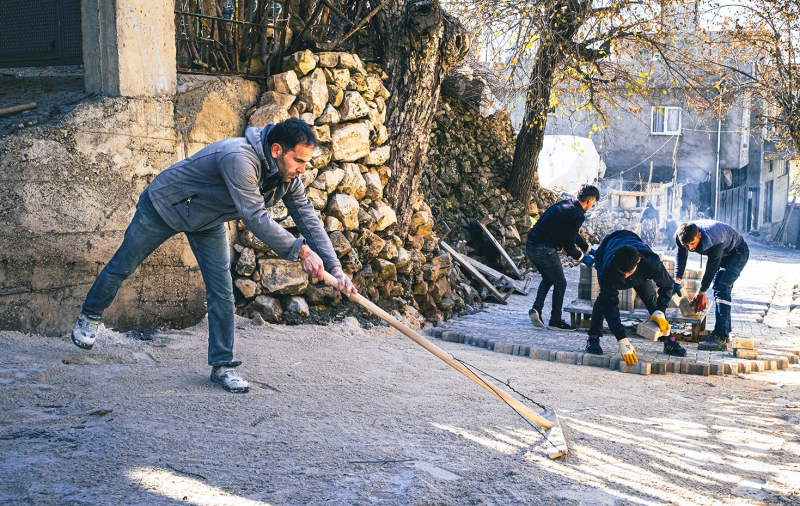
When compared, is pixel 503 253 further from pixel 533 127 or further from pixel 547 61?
pixel 547 61

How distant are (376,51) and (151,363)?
445 cm

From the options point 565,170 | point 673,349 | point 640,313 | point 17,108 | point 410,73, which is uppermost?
point 410,73

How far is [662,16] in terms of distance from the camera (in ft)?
35.4

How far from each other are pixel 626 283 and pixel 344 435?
3597 millimetres

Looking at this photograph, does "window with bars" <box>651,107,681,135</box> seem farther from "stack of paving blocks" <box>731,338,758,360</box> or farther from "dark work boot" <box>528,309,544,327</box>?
"stack of paving blocks" <box>731,338,758,360</box>

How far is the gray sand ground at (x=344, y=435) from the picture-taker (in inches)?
110

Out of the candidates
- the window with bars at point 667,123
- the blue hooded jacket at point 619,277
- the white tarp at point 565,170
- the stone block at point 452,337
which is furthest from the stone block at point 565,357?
the window with bars at point 667,123

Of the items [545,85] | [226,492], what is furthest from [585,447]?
[545,85]

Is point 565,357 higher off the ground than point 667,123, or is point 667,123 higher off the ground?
point 667,123

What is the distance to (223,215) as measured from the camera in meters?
3.89

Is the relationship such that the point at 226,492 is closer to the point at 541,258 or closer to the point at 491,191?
the point at 541,258

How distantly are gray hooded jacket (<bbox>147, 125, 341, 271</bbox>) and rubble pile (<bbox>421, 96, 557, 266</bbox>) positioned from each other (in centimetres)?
788

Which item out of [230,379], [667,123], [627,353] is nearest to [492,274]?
[627,353]

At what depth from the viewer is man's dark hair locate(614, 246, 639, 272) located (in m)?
5.80
